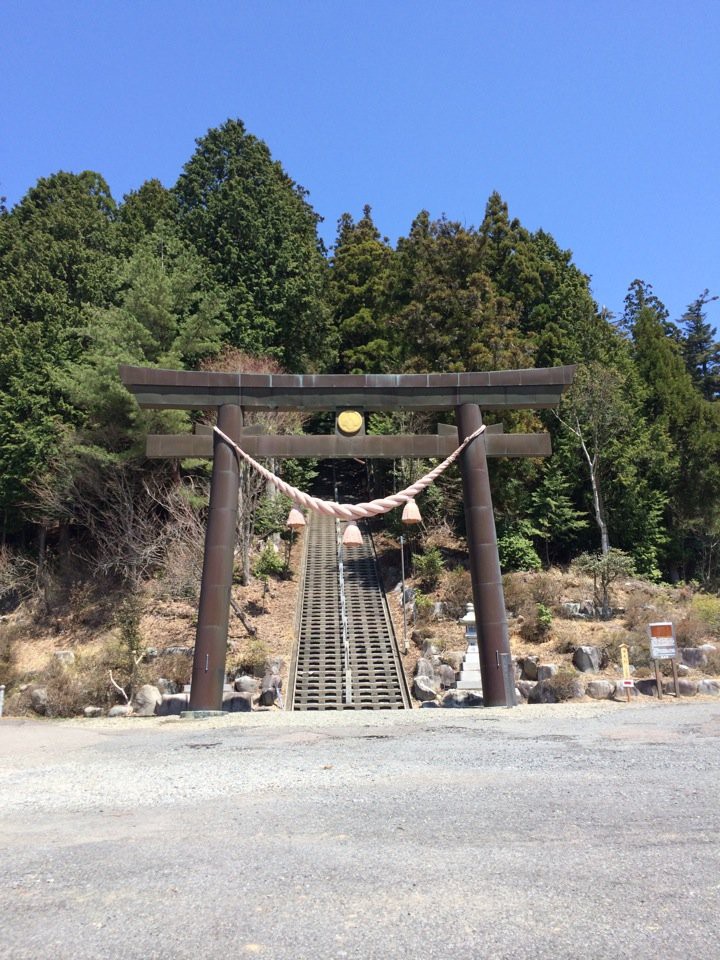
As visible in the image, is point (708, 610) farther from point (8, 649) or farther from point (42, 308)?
point (42, 308)

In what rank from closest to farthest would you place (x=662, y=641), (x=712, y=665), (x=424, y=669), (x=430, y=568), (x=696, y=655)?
(x=662, y=641)
(x=712, y=665)
(x=696, y=655)
(x=424, y=669)
(x=430, y=568)

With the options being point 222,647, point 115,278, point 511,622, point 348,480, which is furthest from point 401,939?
point 348,480

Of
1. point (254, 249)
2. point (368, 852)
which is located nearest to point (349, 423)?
point (368, 852)

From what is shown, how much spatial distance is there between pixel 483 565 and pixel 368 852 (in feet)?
27.0

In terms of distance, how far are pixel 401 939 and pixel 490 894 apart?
1.81 feet

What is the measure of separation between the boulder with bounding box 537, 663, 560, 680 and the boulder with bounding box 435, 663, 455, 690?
6.28 ft

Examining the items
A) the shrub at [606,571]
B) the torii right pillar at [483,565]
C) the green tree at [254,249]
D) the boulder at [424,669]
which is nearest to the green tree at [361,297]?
the green tree at [254,249]

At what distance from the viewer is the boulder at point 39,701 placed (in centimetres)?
1279

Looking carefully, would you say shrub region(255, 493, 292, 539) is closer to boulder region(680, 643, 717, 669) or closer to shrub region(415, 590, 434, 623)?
shrub region(415, 590, 434, 623)

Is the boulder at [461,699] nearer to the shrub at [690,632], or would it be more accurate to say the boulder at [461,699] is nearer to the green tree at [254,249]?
the shrub at [690,632]

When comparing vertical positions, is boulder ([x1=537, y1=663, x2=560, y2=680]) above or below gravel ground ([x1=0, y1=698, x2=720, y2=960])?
above

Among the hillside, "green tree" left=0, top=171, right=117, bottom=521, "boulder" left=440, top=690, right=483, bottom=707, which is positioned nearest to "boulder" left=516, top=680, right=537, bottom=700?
"boulder" left=440, top=690, right=483, bottom=707

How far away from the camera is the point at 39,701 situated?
1292cm

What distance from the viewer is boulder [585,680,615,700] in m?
12.4
